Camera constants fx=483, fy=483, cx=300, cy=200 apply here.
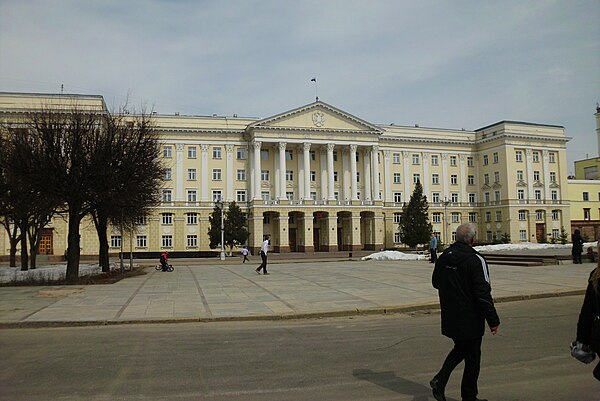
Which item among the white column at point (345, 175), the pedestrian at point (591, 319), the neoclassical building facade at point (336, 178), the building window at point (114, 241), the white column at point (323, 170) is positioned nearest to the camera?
the pedestrian at point (591, 319)

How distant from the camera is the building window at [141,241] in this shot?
67.8m

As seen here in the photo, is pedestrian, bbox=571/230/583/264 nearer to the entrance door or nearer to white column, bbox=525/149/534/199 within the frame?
the entrance door

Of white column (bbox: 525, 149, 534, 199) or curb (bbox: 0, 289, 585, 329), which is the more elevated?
white column (bbox: 525, 149, 534, 199)

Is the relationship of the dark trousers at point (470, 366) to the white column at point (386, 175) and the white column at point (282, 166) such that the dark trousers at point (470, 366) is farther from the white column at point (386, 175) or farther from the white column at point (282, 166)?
the white column at point (386, 175)

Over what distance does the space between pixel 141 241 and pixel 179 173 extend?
36.7ft

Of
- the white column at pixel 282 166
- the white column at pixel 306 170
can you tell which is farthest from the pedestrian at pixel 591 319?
the white column at pixel 306 170

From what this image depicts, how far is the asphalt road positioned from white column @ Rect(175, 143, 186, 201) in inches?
2380

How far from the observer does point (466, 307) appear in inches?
213

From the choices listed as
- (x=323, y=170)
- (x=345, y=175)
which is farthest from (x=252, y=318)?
(x=345, y=175)

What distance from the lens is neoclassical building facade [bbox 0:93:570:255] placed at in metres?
69.3

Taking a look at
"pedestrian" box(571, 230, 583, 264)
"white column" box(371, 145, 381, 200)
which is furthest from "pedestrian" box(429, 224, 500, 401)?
"white column" box(371, 145, 381, 200)

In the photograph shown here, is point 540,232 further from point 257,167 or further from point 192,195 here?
point 192,195

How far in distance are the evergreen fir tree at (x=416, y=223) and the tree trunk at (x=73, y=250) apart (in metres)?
51.0

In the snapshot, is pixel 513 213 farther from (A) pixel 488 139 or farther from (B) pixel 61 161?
(B) pixel 61 161
